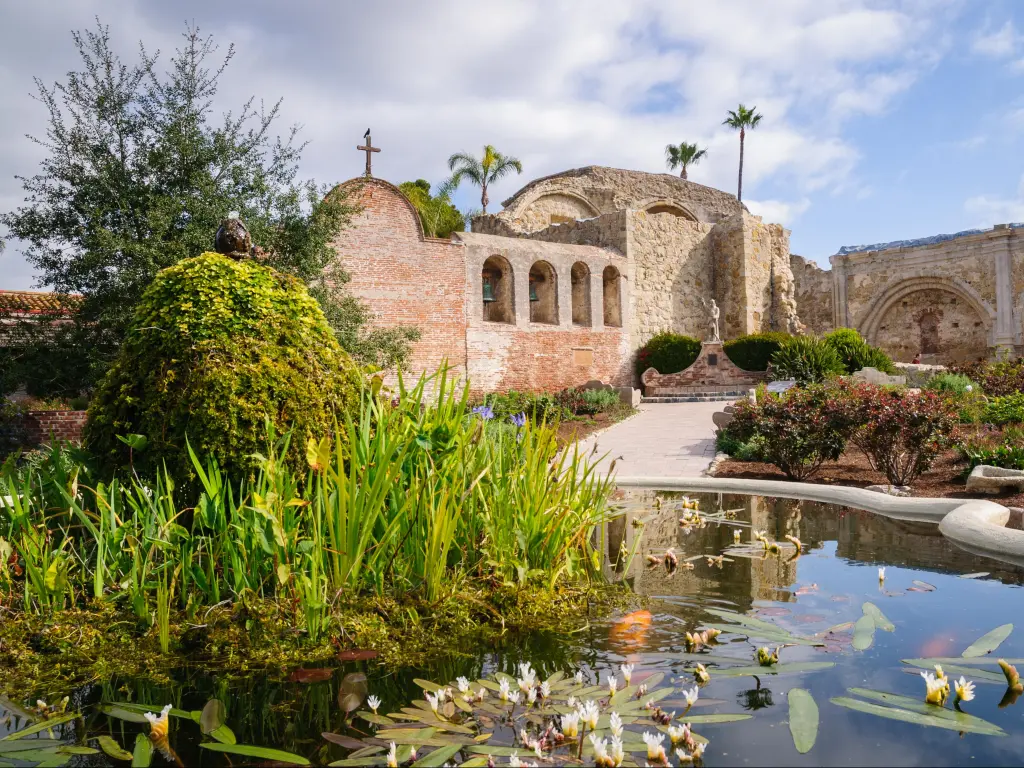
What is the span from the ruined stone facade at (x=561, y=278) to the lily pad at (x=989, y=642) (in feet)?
47.1

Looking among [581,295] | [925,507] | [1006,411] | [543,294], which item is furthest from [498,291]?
[925,507]

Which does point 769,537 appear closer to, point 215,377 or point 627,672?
point 627,672

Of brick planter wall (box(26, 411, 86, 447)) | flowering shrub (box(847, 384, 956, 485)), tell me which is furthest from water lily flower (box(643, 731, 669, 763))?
brick planter wall (box(26, 411, 86, 447))

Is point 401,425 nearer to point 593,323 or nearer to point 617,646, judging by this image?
point 617,646

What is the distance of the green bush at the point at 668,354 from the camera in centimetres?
2175

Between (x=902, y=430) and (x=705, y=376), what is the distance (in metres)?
14.3

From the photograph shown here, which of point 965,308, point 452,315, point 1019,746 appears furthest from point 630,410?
point 965,308

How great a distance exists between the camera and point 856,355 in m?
19.2

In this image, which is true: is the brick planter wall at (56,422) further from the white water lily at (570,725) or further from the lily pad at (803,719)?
the lily pad at (803,719)

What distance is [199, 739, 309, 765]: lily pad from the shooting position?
67.3 inches

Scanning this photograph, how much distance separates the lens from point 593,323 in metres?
21.8

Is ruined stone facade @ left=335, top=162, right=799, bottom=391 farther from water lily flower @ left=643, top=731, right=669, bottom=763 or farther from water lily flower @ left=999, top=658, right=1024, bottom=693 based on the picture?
water lily flower @ left=643, top=731, right=669, bottom=763

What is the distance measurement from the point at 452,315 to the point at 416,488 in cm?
1619

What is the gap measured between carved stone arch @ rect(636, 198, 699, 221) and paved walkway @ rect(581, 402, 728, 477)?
49.5 ft
